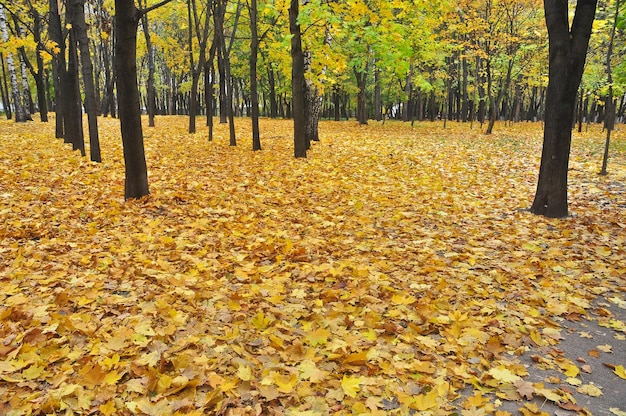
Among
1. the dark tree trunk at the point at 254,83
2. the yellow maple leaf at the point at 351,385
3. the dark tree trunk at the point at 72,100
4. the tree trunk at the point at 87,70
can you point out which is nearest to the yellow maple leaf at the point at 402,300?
the yellow maple leaf at the point at 351,385

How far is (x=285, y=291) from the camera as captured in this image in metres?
4.33

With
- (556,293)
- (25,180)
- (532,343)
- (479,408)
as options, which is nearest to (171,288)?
(479,408)

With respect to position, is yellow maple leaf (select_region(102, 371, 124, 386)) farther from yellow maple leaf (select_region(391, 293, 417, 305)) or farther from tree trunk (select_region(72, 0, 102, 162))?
tree trunk (select_region(72, 0, 102, 162))

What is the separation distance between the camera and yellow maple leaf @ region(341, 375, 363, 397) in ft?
9.18

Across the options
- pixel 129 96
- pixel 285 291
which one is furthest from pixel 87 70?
pixel 285 291

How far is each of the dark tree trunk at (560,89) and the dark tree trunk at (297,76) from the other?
6.07 m

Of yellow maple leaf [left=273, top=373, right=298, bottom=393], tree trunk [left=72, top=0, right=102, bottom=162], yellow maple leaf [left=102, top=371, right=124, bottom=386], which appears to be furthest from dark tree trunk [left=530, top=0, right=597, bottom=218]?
tree trunk [left=72, top=0, right=102, bottom=162]

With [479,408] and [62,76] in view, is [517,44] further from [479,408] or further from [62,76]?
[479,408]

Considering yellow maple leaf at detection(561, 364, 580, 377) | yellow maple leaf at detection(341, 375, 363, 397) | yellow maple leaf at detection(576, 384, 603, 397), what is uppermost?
yellow maple leaf at detection(341, 375, 363, 397)

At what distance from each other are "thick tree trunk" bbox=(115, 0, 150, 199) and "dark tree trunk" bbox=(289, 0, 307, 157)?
4.75 metres

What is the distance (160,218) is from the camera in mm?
6496

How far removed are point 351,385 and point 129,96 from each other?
6.03m

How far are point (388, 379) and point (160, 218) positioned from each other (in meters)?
4.68

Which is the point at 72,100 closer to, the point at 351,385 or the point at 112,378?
the point at 112,378
